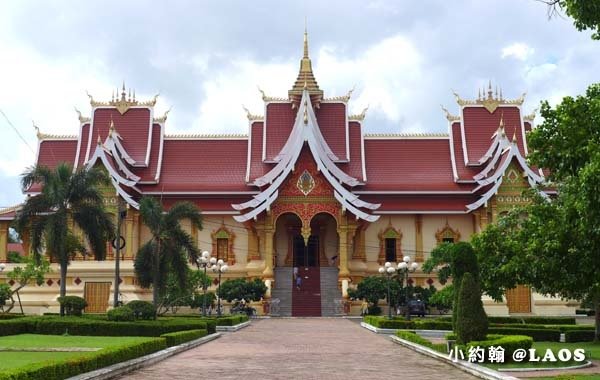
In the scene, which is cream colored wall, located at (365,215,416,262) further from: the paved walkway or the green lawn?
the green lawn

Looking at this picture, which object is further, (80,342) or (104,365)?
(80,342)

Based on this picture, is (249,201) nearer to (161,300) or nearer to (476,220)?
(161,300)

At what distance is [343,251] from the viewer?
3519 cm

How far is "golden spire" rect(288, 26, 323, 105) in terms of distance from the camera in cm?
4009

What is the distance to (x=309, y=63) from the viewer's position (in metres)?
41.9

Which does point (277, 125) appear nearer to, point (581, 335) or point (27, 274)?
point (27, 274)

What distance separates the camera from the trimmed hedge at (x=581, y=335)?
64.4 ft

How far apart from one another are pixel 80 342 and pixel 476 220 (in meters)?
25.0

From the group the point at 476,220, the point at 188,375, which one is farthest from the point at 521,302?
the point at 188,375

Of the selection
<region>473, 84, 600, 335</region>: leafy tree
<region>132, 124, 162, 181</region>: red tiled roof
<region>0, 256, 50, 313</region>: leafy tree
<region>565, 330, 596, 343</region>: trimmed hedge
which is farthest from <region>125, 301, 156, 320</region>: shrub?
<region>132, 124, 162, 181</region>: red tiled roof

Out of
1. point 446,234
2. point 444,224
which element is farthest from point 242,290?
point 444,224

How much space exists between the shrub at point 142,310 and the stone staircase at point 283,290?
1132 centimetres

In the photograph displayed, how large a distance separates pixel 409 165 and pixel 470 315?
25679 millimetres

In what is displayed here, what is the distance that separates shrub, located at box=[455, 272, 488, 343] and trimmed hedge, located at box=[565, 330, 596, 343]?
21.6ft
